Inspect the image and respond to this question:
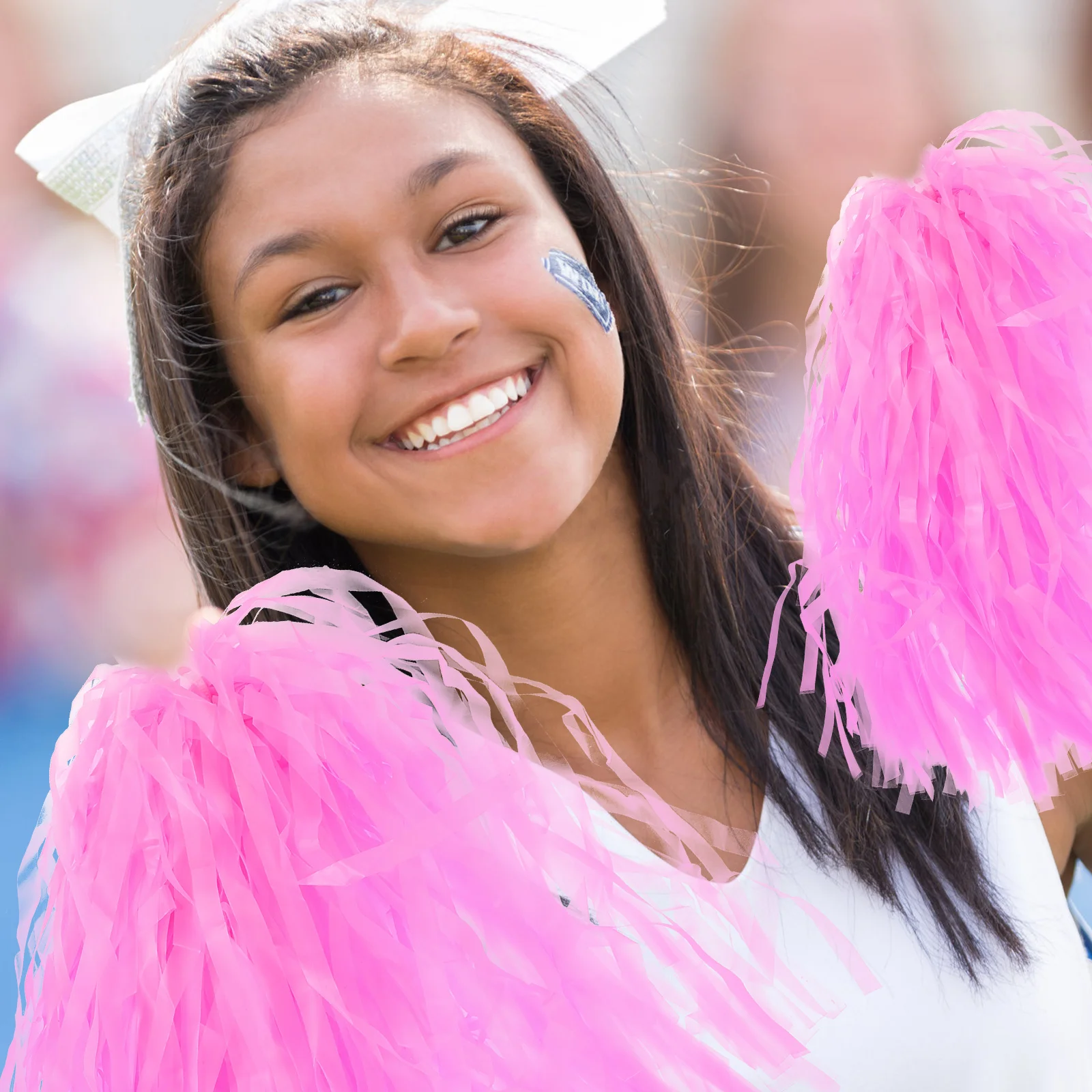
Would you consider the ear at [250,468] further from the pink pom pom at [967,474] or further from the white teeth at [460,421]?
the pink pom pom at [967,474]

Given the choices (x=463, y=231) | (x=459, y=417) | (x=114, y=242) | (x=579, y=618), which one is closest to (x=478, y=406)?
(x=459, y=417)

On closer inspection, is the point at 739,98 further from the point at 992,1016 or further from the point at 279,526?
the point at 992,1016

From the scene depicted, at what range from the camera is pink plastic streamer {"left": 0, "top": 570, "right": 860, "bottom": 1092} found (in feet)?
1.88

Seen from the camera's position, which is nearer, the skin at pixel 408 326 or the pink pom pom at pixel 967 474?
the pink pom pom at pixel 967 474

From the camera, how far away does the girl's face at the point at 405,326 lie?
854 millimetres

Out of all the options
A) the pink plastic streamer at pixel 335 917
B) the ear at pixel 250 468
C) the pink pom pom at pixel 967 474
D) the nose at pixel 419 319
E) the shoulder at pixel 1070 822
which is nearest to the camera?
the pink plastic streamer at pixel 335 917

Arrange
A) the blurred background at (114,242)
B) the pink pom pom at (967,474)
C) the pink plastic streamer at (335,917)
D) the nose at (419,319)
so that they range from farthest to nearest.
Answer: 1. the blurred background at (114,242)
2. the nose at (419,319)
3. the pink pom pom at (967,474)
4. the pink plastic streamer at (335,917)

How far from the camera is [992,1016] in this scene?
89cm

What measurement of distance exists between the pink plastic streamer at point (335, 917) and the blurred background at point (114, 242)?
3.74 ft

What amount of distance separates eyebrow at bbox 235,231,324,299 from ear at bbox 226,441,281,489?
0.51 ft

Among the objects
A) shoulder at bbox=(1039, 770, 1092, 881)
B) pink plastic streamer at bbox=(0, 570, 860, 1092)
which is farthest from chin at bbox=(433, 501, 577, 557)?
shoulder at bbox=(1039, 770, 1092, 881)

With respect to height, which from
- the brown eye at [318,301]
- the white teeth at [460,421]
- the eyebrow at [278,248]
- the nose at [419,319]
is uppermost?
the eyebrow at [278,248]

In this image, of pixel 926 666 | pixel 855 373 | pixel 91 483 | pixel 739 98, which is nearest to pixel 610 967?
pixel 926 666

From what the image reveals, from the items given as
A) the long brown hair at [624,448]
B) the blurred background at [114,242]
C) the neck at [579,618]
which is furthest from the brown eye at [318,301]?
the blurred background at [114,242]
